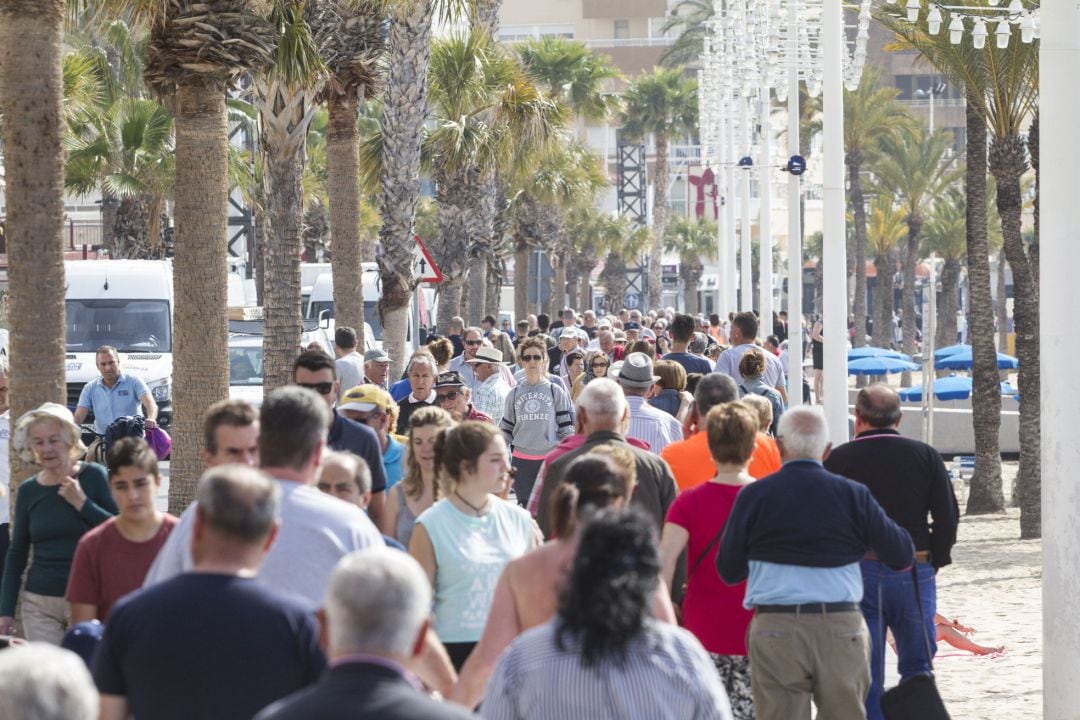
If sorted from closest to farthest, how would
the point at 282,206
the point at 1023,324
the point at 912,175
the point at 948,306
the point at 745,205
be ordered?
the point at 282,206 → the point at 1023,324 → the point at 745,205 → the point at 948,306 → the point at 912,175

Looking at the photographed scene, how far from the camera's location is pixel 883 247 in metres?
69.3

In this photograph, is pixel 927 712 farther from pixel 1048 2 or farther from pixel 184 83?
pixel 184 83

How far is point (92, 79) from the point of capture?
3325 cm

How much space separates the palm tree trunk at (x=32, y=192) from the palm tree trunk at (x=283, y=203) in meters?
6.66

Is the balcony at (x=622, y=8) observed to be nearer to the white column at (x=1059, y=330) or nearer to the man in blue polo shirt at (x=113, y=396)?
the man in blue polo shirt at (x=113, y=396)

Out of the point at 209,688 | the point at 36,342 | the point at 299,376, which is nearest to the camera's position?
the point at 209,688

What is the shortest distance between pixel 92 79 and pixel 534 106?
867 cm

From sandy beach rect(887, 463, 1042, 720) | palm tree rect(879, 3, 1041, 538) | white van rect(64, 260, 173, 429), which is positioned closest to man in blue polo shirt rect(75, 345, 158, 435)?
sandy beach rect(887, 463, 1042, 720)

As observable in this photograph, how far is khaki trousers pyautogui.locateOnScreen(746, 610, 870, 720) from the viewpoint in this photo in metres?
6.57

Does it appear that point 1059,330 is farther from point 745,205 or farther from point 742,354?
point 745,205

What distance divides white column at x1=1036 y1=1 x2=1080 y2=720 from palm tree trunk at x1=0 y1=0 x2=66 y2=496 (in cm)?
503

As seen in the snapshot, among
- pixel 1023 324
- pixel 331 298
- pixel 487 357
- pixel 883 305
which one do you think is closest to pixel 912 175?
pixel 883 305

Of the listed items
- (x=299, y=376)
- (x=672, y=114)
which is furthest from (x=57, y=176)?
(x=672, y=114)

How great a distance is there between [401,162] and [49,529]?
16.6 m
